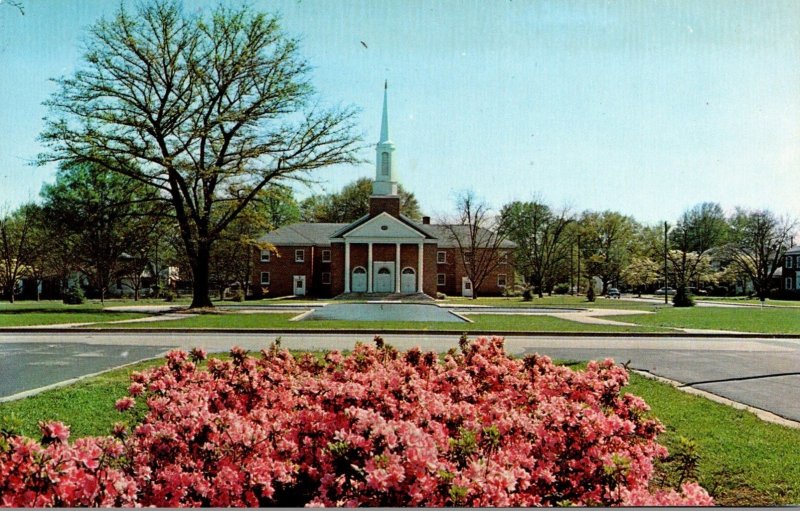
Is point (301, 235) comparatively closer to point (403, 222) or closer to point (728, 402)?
point (403, 222)

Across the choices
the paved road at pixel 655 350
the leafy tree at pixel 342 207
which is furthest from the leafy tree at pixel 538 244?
the leafy tree at pixel 342 207

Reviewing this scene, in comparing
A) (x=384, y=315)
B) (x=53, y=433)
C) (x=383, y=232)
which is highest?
(x=383, y=232)

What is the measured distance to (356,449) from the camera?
7.88 ft

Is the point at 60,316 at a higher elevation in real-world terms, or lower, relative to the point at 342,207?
lower

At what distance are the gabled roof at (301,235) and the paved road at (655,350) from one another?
30.7 m

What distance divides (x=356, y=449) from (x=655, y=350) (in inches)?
340

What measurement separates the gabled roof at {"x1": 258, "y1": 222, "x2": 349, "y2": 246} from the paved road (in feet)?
101

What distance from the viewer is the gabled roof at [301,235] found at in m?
42.3

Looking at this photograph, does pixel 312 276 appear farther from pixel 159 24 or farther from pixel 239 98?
pixel 159 24

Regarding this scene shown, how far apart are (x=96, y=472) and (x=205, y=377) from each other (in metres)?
1.70

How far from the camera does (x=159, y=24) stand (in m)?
7.92

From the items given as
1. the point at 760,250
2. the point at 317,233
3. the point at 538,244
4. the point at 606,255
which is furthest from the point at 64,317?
the point at 606,255

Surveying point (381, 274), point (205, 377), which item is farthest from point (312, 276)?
point (205, 377)

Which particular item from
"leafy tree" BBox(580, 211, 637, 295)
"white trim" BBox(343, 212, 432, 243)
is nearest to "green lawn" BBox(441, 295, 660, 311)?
"leafy tree" BBox(580, 211, 637, 295)
